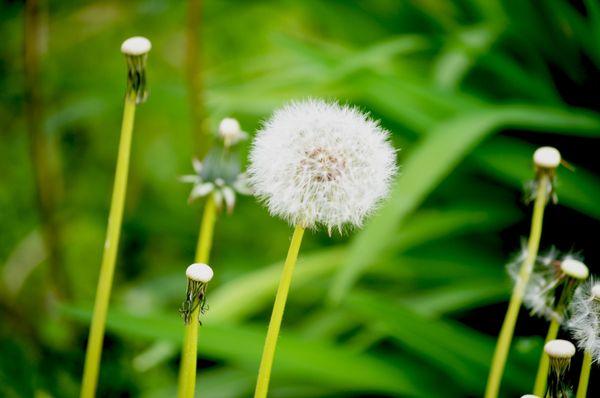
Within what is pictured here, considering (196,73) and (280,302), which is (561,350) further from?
(196,73)

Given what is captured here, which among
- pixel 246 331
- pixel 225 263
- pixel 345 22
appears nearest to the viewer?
pixel 246 331

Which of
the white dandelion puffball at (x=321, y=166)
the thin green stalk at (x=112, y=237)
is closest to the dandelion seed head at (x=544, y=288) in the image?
the white dandelion puffball at (x=321, y=166)

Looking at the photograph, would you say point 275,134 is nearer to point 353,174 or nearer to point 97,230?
point 353,174

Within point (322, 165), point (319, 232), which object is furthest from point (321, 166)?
point (319, 232)

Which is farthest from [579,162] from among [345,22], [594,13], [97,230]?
[97,230]

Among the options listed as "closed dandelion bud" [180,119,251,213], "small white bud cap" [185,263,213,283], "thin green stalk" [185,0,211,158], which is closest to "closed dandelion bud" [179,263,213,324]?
"small white bud cap" [185,263,213,283]

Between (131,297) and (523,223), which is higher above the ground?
(523,223)
